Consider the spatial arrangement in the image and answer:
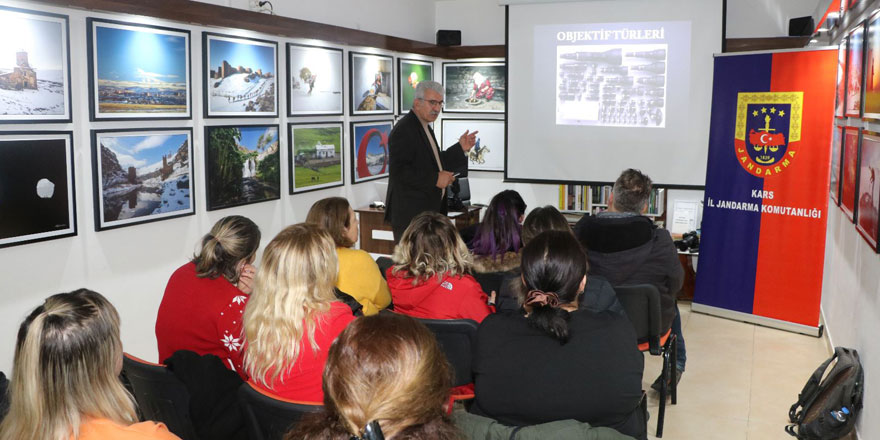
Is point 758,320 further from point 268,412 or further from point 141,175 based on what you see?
point 268,412

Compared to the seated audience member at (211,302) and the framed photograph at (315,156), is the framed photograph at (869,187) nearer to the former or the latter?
the seated audience member at (211,302)

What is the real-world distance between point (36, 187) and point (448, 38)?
4.82 meters

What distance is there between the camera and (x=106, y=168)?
421 centimetres

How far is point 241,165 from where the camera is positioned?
5344 mm

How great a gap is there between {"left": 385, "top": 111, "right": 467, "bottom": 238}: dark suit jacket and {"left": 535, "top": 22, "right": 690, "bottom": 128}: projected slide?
6.67 feet

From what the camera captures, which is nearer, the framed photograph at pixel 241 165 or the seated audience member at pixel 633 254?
the seated audience member at pixel 633 254

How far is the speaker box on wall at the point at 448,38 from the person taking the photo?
7699 mm

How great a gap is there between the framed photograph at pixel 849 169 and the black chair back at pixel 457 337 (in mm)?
2425

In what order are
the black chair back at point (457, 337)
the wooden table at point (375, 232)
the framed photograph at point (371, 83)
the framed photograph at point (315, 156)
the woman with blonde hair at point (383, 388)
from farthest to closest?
1. the wooden table at point (375, 232)
2. the framed photograph at point (371, 83)
3. the framed photograph at point (315, 156)
4. the black chair back at point (457, 337)
5. the woman with blonde hair at point (383, 388)

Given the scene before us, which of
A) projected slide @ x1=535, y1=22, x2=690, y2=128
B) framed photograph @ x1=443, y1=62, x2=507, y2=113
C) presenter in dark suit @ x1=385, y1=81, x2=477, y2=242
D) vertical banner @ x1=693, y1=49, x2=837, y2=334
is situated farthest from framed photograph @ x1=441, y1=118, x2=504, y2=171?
presenter in dark suit @ x1=385, y1=81, x2=477, y2=242

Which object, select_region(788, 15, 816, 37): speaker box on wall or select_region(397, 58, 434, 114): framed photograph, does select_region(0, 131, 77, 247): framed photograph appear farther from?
select_region(788, 15, 816, 37): speaker box on wall

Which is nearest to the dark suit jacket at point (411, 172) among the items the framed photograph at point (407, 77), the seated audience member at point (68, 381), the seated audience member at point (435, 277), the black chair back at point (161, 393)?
the seated audience member at point (435, 277)

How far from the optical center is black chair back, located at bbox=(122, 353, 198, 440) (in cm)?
223

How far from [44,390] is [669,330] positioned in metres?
3.23
